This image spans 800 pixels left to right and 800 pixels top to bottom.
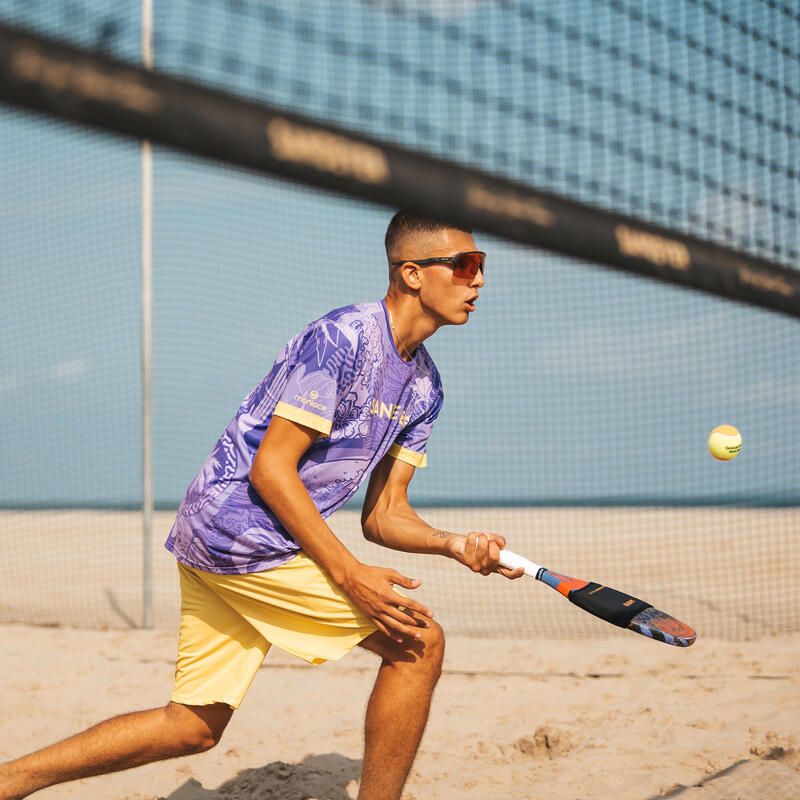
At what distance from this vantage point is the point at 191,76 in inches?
50.8

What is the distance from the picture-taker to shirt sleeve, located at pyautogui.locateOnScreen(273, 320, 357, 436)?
2.28 meters

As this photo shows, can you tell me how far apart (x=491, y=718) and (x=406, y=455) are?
1.90 metres

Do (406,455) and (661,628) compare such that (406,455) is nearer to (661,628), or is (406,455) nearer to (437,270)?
(437,270)

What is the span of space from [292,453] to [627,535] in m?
11.9

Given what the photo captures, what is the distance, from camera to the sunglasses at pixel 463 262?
2.54 meters

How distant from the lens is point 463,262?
2.54m

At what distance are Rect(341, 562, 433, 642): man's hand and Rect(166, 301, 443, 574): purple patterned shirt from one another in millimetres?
227

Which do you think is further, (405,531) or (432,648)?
(405,531)

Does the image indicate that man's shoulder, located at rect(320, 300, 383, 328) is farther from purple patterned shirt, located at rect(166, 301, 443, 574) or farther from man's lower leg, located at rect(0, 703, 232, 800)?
man's lower leg, located at rect(0, 703, 232, 800)

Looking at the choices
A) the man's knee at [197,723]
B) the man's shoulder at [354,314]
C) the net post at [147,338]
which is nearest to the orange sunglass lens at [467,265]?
the man's shoulder at [354,314]

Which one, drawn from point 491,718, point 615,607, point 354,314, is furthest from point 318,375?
point 491,718

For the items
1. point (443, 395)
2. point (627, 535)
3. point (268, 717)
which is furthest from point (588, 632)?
point (627, 535)

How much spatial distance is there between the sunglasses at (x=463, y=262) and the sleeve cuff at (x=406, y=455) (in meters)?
0.66

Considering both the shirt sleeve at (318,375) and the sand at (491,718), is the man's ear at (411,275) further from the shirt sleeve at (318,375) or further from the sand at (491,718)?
the sand at (491,718)
